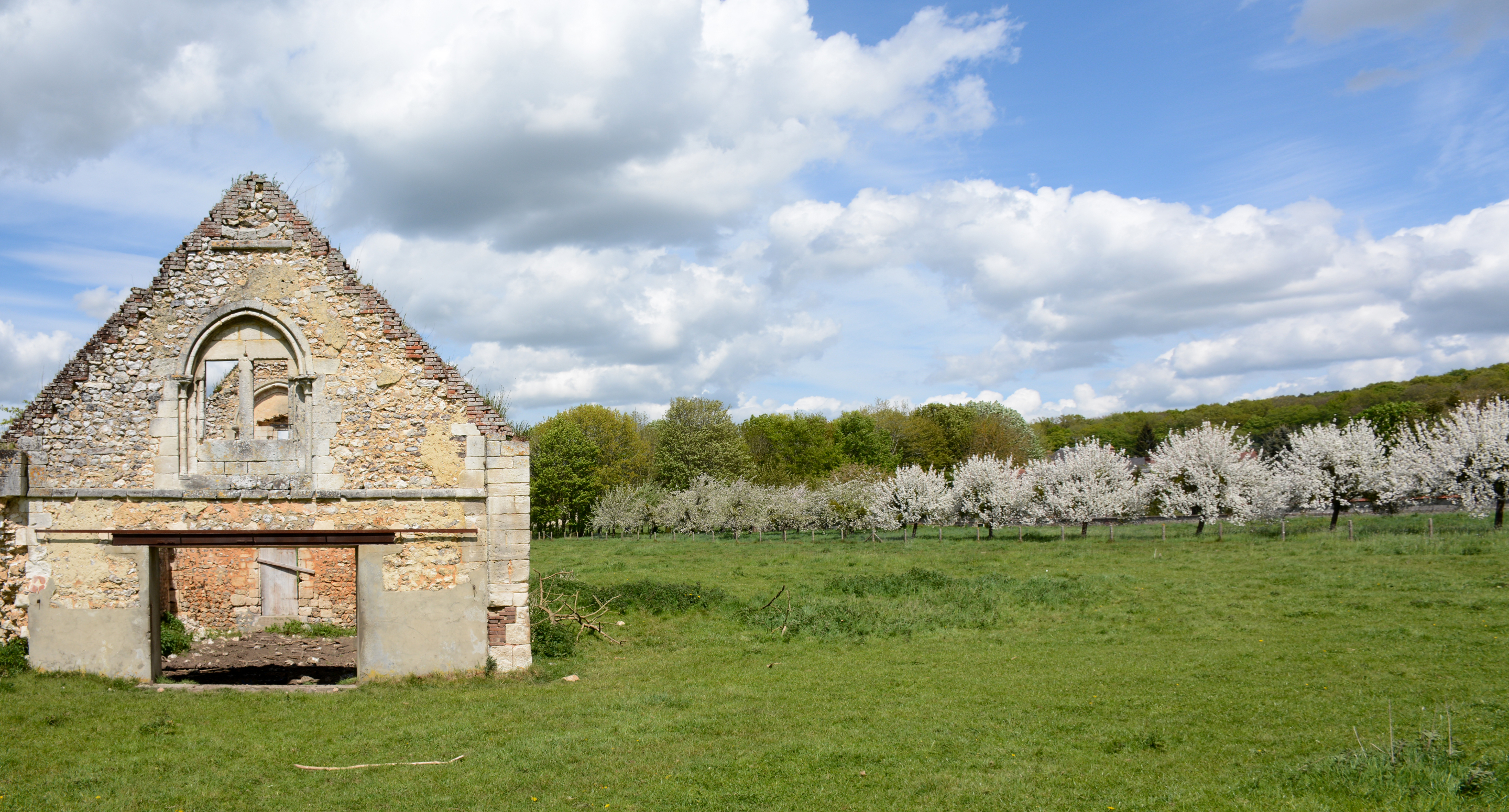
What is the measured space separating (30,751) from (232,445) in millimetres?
4898

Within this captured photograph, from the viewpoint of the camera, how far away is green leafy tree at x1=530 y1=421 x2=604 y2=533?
58906 mm

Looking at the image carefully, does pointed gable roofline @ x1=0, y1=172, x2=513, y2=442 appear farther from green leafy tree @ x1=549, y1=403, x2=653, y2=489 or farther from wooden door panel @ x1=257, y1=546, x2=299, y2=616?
green leafy tree @ x1=549, y1=403, x2=653, y2=489

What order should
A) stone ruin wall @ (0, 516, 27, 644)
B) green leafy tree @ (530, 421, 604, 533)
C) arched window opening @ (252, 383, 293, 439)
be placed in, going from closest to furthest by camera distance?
stone ruin wall @ (0, 516, 27, 644) → arched window opening @ (252, 383, 293, 439) → green leafy tree @ (530, 421, 604, 533)

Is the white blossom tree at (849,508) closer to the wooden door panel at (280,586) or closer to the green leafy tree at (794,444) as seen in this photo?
the green leafy tree at (794,444)

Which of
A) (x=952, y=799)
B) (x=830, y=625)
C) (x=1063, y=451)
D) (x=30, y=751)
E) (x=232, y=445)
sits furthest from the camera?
(x=1063, y=451)

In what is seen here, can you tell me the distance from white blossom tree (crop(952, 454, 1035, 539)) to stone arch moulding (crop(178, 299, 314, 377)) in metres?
34.1

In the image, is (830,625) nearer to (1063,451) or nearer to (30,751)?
(30,751)

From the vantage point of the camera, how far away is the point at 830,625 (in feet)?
58.3

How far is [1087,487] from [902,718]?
32157mm

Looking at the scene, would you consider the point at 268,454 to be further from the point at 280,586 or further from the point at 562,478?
the point at 562,478

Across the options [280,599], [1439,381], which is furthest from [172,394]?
[1439,381]

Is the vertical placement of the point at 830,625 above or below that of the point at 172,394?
below

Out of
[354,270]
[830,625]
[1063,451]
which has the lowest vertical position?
[830,625]

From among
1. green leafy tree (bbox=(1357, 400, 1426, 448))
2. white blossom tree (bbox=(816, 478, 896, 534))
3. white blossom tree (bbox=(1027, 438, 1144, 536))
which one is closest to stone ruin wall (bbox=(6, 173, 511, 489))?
white blossom tree (bbox=(816, 478, 896, 534))
